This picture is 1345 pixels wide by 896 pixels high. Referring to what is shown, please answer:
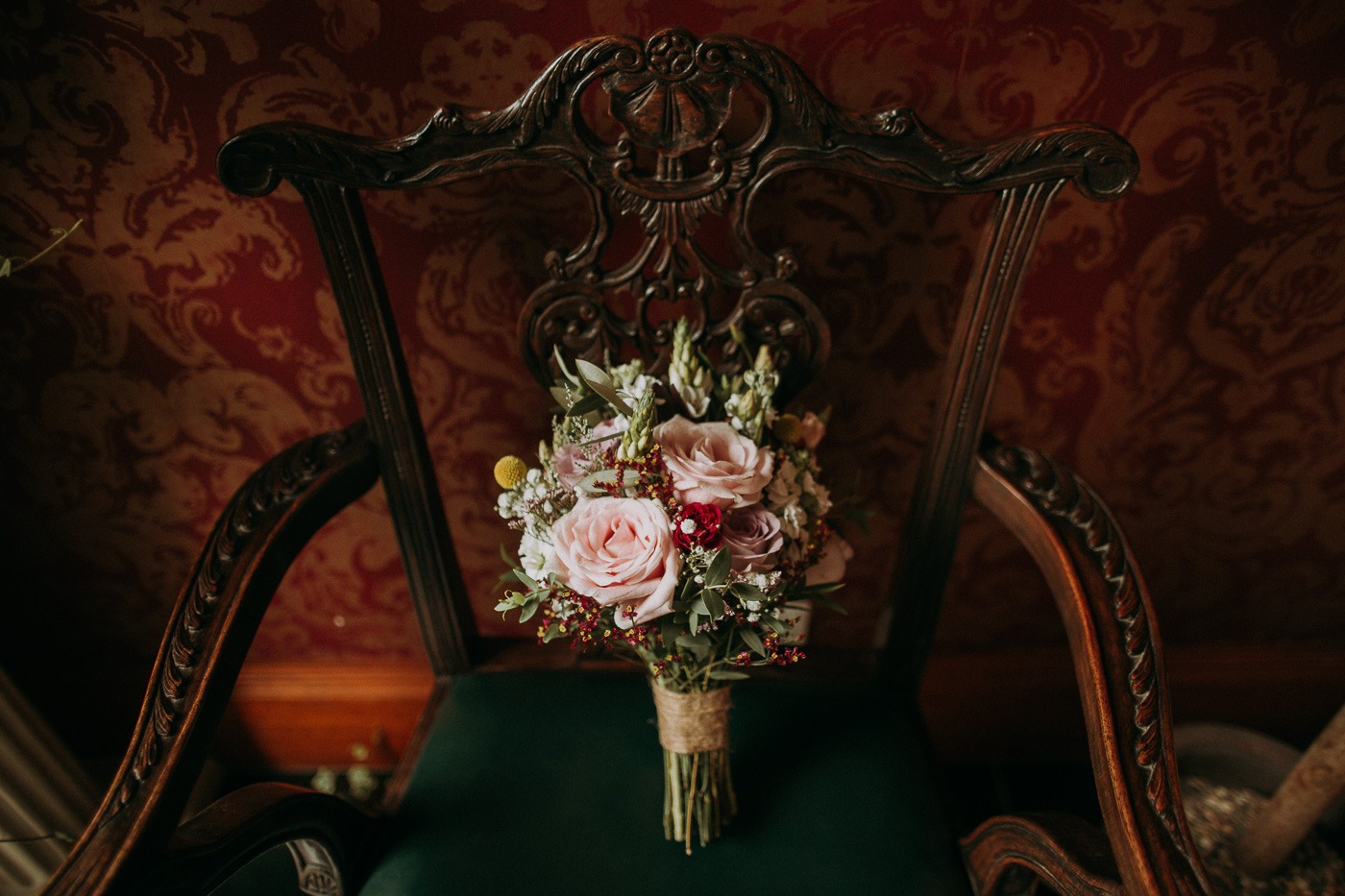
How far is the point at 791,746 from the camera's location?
991 millimetres

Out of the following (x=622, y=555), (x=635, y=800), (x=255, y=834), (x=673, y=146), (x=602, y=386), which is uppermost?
(x=673, y=146)

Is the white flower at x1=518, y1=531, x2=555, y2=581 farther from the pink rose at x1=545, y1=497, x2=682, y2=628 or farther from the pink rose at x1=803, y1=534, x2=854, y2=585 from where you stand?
the pink rose at x1=803, y1=534, x2=854, y2=585

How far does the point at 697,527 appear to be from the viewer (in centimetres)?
71

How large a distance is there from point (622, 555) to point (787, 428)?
23cm

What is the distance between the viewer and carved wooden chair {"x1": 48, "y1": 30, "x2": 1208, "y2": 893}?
730 millimetres

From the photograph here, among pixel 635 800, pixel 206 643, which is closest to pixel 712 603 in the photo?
pixel 635 800

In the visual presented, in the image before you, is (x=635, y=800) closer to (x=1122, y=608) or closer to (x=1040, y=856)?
(x=1040, y=856)

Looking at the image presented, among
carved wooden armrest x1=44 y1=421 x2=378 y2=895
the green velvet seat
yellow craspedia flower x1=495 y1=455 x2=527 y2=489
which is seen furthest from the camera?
the green velvet seat

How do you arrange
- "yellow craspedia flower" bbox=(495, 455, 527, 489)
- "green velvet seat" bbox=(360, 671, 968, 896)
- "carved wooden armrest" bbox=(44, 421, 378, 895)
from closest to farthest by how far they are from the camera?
"carved wooden armrest" bbox=(44, 421, 378, 895), "yellow craspedia flower" bbox=(495, 455, 527, 489), "green velvet seat" bbox=(360, 671, 968, 896)

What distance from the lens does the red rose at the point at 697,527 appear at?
702 millimetres

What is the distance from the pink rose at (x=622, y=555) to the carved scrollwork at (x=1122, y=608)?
435 mm

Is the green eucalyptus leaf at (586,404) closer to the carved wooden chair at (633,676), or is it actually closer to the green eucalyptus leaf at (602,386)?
the green eucalyptus leaf at (602,386)

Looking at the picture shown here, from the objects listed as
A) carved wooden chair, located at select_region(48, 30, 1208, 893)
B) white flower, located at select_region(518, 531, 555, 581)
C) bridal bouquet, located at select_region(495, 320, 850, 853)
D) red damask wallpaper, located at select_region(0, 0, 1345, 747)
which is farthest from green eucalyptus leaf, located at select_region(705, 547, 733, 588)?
red damask wallpaper, located at select_region(0, 0, 1345, 747)

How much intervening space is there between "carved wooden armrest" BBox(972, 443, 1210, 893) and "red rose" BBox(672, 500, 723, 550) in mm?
385
